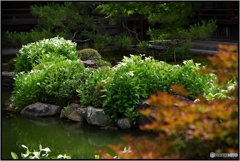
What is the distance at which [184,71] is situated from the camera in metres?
9.32

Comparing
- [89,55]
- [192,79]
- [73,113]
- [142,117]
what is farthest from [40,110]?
[89,55]

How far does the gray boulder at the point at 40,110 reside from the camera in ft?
32.8

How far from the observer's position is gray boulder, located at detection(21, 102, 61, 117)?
1001cm

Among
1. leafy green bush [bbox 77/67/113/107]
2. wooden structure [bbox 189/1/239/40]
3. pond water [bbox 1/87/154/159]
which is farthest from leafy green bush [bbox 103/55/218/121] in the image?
wooden structure [bbox 189/1/239/40]

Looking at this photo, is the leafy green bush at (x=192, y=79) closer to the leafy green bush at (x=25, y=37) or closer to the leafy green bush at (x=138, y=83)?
the leafy green bush at (x=138, y=83)

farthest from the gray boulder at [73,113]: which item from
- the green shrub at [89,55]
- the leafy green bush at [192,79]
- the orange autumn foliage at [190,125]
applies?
the orange autumn foliage at [190,125]

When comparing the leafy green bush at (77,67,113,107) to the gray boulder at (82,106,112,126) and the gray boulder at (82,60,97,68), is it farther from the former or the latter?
the gray boulder at (82,60,97,68)

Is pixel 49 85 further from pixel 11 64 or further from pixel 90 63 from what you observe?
pixel 11 64

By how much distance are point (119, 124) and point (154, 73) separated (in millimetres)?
1218

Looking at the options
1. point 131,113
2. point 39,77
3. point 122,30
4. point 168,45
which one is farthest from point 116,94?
point 122,30

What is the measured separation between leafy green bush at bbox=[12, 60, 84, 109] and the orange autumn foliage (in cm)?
681

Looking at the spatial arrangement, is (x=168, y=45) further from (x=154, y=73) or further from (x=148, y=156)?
(x=148, y=156)

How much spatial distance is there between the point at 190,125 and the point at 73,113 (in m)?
6.89

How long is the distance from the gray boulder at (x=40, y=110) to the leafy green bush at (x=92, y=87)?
2.18ft
